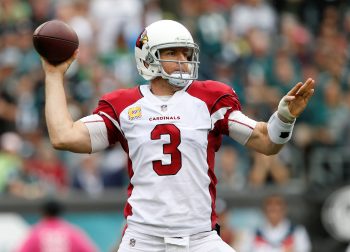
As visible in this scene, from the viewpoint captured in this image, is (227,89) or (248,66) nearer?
(227,89)

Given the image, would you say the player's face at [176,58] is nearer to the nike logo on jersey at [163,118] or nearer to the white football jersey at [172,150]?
the white football jersey at [172,150]

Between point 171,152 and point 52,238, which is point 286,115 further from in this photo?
point 52,238

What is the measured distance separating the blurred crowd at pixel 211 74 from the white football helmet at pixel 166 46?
6.05 m

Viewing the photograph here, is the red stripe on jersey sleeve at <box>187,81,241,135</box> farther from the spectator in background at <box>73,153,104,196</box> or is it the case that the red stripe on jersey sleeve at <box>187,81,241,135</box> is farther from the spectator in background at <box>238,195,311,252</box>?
the spectator in background at <box>73,153,104,196</box>

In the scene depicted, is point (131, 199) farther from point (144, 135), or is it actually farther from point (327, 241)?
point (327, 241)

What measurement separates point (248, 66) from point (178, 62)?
820 centimetres

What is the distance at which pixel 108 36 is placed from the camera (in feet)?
46.3

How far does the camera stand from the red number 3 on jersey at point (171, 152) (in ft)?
18.5

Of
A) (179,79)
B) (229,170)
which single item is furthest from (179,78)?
(229,170)

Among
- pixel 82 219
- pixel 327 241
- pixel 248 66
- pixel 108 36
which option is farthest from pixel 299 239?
pixel 108 36

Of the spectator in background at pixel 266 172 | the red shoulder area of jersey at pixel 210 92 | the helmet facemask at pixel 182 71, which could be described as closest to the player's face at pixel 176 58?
the helmet facemask at pixel 182 71

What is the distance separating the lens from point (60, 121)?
5.65 m

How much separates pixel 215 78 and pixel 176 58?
7.62 m

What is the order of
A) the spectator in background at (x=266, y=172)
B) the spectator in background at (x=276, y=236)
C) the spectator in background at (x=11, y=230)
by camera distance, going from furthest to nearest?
the spectator in background at (x=266, y=172)
the spectator in background at (x=11, y=230)
the spectator in background at (x=276, y=236)
